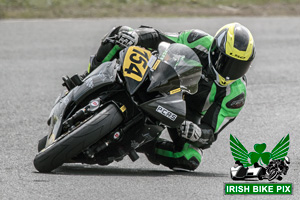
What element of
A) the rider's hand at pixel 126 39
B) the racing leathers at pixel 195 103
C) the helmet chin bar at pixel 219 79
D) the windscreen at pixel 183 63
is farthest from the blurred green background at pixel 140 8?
the windscreen at pixel 183 63

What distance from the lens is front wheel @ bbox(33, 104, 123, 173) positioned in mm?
6082

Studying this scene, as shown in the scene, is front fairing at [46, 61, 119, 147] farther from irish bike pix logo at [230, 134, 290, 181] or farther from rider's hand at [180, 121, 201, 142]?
irish bike pix logo at [230, 134, 290, 181]

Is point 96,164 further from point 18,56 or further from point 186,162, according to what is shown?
point 18,56

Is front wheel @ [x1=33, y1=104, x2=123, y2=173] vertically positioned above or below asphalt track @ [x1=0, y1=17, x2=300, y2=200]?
above

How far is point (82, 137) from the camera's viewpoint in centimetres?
608

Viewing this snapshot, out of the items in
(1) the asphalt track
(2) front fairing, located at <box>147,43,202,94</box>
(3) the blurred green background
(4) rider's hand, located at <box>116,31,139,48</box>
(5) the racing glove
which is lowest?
(3) the blurred green background

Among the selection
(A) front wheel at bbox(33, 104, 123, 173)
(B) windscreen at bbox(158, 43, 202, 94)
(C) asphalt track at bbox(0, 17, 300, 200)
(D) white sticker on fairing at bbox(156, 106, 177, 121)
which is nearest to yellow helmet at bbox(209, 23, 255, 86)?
(B) windscreen at bbox(158, 43, 202, 94)

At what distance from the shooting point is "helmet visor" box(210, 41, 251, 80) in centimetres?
724

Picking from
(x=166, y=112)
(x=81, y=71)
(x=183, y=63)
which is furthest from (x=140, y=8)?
(x=166, y=112)

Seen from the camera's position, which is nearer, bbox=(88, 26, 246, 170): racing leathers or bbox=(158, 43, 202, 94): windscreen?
bbox=(158, 43, 202, 94): windscreen

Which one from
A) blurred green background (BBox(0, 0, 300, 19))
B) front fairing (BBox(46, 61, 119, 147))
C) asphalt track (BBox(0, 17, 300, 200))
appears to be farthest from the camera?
blurred green background (BBox(0, 0, 300, 19))

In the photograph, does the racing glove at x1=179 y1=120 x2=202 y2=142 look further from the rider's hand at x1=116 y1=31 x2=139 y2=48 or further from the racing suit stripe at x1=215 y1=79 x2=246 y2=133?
the rider's hand at x1=116 y1=31 x2=139 y2=48

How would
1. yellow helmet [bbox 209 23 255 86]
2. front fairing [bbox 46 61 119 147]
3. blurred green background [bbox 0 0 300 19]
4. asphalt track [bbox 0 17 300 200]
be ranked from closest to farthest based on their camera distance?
1. asphalt track [bbox 0 17 300 200]
2. front fairing [bbox 46 61 119 147]
3. yellow helmet [bbox 209 23 255 86]
4. blurred green background [bbox 0 0 300 19]

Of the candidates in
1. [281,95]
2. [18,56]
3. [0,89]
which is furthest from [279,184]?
[18,56]
